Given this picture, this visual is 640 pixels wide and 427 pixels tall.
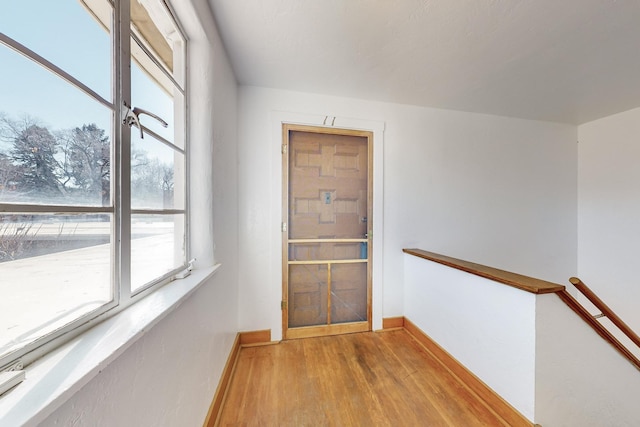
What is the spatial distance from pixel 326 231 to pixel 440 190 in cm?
137

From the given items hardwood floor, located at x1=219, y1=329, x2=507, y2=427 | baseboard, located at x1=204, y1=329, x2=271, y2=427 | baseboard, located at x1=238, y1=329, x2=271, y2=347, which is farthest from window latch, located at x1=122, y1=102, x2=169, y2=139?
baseboard, located at x1=238, y1=329, x2=271, y2=347

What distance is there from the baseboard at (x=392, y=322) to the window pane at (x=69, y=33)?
2.54m

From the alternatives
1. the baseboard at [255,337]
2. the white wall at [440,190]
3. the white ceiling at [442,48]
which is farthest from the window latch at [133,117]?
the baseboard at [255,337]

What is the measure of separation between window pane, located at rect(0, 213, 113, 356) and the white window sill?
64mm

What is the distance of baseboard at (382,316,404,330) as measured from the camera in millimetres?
2256

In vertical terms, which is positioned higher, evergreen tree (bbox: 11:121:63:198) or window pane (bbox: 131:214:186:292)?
evergreen tree (bbox: 11:121:63:198)

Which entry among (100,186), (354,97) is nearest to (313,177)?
(354,97)

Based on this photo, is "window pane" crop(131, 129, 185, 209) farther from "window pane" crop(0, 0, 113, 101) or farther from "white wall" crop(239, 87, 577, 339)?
"white wall" crop(239, 87, 577, 339)

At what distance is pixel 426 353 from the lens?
1.91 metres

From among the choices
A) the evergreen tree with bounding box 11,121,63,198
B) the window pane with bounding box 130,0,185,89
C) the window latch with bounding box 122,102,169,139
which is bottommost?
the evergreen tree with bounding box 11,121,63,198

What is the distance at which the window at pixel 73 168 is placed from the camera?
0.45m

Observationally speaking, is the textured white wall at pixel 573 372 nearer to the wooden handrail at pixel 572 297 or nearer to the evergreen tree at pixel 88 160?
the wooden handrail at pixel 572 297

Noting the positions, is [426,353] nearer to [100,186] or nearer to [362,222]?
[362,222]

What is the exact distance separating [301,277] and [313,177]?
99 centimetres
